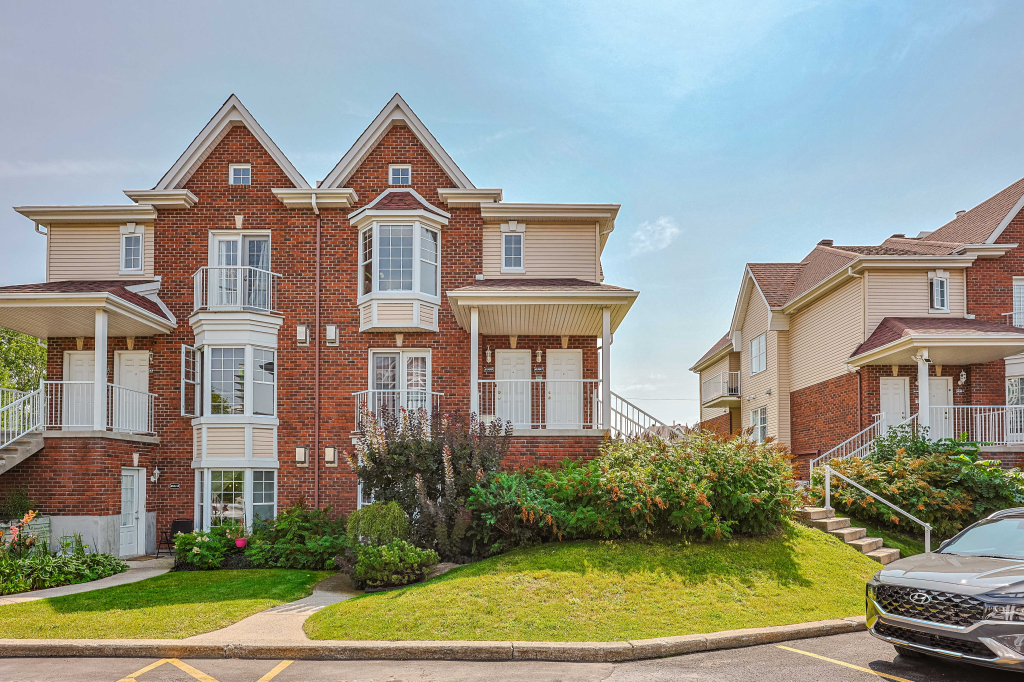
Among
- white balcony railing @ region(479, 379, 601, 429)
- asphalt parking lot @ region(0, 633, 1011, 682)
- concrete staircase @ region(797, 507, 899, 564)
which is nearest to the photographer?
asphalt parking lot @ region(0, 633, 1011, 682)

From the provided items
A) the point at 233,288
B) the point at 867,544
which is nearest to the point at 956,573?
the point at 867,544

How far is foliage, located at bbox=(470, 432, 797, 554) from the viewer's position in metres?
11.9

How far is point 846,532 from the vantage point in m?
13.5

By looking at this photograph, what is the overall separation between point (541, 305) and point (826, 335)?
11.0m

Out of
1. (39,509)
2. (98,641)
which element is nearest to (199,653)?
(98,641)

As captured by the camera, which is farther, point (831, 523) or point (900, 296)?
point (900, 296)

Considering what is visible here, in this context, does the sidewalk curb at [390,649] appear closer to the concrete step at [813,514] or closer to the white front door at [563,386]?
the concrete step at [813,514]

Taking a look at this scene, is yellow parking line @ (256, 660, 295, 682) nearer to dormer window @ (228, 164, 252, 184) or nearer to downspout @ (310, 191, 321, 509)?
downspout @ (310, 191, 321, 509)

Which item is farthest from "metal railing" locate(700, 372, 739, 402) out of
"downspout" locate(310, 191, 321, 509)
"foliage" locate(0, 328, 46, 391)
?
"foliage" locate(0, 328, 46, 391)

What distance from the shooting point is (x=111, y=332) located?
18000 mm

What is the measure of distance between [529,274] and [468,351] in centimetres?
253

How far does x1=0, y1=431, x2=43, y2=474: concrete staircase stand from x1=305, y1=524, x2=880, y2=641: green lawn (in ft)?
28.2

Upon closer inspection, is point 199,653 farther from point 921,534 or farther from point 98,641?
point 921,534

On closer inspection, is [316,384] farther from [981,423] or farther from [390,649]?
[981,423]
